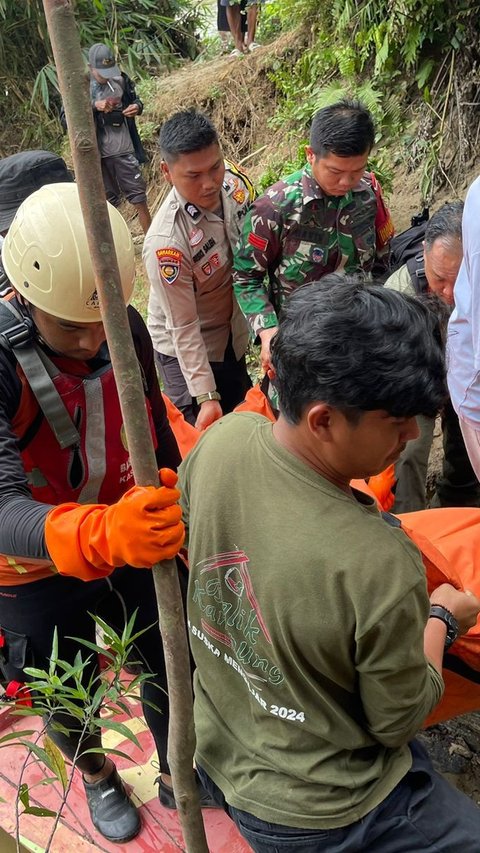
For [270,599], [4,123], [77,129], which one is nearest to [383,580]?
[270,599]

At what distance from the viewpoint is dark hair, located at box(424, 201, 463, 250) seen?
9.14ft

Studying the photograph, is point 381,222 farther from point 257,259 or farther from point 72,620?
point 72,620

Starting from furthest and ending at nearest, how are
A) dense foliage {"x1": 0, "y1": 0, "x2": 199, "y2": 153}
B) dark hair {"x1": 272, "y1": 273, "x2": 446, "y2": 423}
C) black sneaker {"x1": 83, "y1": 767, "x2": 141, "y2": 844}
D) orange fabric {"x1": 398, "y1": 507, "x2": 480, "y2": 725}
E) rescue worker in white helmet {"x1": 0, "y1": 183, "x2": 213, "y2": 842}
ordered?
dense foliage {"x1": 0, "y1": 0, "x2": 199, "y2": 153} < black sneaker {"x1": 83, "y1": 767, "x2": 141, "y2": 844} < orange fabric {"x1": 398, "y1": 507, "x2": 480, "y2": 725} < rescue worker in white helmet {"x1": 0, "y1": 183, "x2": 213, "y2": 842} < dark hair {"x1": 272, "y1": 273, "x2": 446, "y2": 423}

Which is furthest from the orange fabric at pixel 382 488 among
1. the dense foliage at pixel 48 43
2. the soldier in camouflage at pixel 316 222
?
the dense foliage at pixel 48 43

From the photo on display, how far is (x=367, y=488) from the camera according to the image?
2.62 metres

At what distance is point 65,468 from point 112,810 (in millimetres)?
1157

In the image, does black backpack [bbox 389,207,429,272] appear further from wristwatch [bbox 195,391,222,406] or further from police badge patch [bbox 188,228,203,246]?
A: wristwatch [bbox 195,391,222,406]

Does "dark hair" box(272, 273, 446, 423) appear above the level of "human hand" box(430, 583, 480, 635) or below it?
above

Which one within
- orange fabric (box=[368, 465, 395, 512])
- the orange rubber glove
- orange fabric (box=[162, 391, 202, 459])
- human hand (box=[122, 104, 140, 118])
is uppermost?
the orange rubber glove

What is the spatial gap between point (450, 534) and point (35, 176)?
2334mm

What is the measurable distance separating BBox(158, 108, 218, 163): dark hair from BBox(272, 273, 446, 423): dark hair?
6.72 ft

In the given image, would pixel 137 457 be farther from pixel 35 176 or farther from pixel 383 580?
pixel 35 176

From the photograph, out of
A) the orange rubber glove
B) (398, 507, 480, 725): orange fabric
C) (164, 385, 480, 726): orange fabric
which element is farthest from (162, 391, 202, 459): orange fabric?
the orange rubber glove

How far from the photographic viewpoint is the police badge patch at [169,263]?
3.13 m
